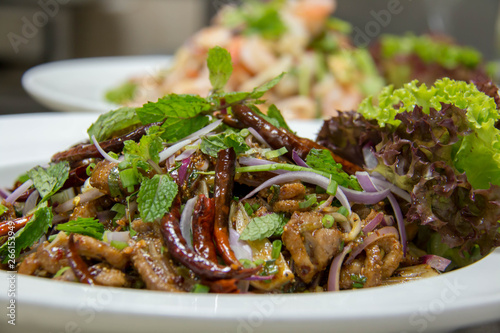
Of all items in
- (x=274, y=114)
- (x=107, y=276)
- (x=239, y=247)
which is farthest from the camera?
(x=274, y=114)

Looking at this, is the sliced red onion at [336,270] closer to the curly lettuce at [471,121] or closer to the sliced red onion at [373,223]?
the sliced red onion at [373,223]

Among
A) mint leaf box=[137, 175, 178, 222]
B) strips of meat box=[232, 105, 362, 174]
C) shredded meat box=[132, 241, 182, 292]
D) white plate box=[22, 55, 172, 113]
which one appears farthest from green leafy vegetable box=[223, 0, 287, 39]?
shredded meat box=[132, 241, 182, 292]

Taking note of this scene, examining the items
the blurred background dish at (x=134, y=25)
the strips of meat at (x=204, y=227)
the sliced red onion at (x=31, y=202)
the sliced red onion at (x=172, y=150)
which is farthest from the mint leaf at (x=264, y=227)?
the blurred background dish at (x=134, y=25)

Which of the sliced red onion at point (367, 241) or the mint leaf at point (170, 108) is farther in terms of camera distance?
the mint leaf at point (170, 108)

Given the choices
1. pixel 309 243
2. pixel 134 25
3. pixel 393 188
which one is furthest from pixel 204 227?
pixel 134 25

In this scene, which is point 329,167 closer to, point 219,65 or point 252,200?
point 252,200

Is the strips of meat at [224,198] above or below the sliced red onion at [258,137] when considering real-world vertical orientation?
below
